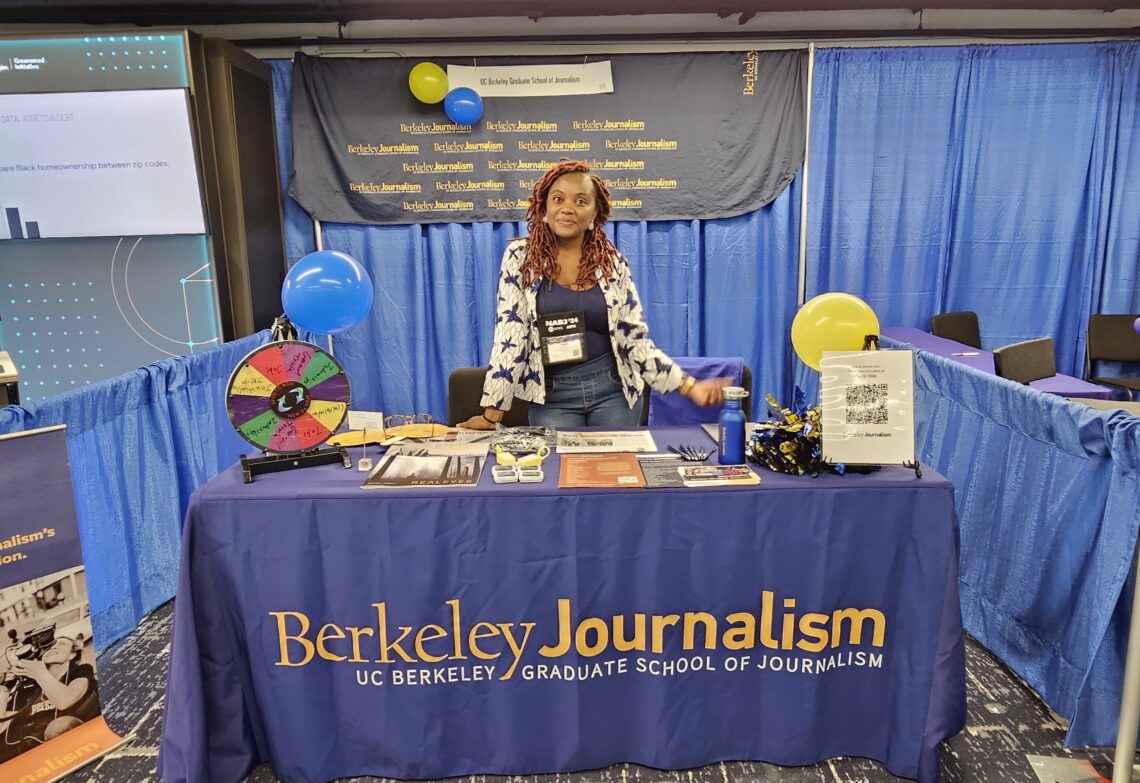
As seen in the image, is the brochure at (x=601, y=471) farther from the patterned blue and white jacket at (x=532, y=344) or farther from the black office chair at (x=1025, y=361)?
the black office chair at (x=1025, y=361)

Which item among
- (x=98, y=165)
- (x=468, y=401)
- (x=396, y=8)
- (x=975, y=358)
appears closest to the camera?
(x=468, y=401)

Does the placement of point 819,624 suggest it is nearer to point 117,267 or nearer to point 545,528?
point 545,528

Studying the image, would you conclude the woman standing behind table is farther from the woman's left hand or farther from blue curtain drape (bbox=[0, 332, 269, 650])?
blue curtain drape (bbox=[0, 332, 269, 650])

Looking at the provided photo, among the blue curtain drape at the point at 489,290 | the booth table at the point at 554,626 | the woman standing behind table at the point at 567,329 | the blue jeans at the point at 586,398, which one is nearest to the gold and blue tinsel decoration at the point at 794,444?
the booth table at the point at 554,626

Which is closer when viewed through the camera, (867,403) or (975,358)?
(867,403)

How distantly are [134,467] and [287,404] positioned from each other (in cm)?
107

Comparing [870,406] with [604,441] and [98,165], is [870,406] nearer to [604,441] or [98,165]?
[604,441]

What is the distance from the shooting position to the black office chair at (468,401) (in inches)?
102

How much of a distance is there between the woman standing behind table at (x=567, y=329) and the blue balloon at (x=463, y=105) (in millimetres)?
1949

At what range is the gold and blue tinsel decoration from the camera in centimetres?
161

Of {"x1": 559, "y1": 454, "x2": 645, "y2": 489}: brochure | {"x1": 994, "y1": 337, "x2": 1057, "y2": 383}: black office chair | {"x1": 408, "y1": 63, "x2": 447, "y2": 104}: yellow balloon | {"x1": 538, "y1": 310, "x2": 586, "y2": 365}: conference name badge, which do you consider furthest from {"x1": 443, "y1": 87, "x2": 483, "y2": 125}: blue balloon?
{"x1": 994, "y1": 337, "x2": 1057, "y2": 383}: black office chair

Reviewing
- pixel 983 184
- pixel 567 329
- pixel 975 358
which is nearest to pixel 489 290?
pixel 567 329

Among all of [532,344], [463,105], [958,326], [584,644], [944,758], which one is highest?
[463,105]

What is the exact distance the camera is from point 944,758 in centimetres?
175
